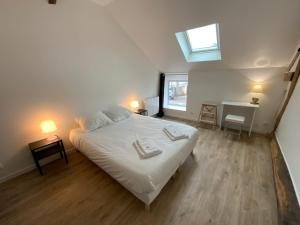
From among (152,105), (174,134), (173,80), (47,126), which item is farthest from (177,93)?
(47,126)

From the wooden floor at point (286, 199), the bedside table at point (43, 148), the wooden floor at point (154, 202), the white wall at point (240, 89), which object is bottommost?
the wooden floor at point (154, 202)

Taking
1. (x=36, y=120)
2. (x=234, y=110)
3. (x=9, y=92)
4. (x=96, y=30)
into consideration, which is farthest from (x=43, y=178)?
(x=234, y=110)

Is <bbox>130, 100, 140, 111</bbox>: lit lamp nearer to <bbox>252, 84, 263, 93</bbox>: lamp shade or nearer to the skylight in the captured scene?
the skylight

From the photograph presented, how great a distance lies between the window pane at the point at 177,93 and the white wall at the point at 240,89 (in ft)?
1.33

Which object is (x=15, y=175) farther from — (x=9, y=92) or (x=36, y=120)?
(x=9, y=92)

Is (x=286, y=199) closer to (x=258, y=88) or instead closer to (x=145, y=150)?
(x=145, y=150)

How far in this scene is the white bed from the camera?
1.43 meters

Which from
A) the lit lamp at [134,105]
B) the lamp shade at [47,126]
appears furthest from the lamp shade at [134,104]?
the lamp shade at [47,126]

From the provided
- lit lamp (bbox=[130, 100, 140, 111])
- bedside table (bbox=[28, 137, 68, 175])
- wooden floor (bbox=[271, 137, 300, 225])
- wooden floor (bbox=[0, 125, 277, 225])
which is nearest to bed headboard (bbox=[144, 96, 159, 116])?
lit lamp (bbox=[130, 100, 140, 111])

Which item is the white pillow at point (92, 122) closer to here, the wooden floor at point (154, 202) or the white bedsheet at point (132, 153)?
the white bedsheet at point (132, 153)

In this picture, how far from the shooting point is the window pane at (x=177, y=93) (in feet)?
16.1

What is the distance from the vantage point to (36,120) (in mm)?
2178

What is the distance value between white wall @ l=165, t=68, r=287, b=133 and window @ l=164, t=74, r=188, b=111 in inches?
15.1

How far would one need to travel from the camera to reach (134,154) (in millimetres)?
1716
